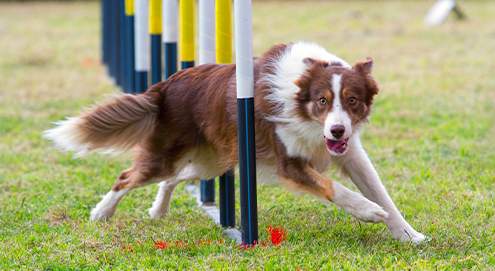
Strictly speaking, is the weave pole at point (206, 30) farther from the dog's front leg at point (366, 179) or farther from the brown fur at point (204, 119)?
the dog's front leg at point (366, 179)

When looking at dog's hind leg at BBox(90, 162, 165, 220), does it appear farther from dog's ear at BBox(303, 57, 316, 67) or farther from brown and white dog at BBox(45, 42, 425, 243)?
dog's ear at BBox(303, 57, 316, 67)

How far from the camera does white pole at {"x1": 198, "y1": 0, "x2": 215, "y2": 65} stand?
5.46 meters

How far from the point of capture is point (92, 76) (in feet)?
41.9

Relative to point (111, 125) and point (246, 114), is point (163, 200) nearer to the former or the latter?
point (111, 125)

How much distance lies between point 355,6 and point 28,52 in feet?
28.8

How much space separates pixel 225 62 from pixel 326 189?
1112 millimetres

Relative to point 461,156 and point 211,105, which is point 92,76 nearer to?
point 461,156

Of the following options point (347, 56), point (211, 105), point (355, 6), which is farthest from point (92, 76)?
point (355, 6)

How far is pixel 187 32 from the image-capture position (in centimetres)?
585

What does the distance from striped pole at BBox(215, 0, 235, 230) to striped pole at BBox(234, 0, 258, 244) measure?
48cm

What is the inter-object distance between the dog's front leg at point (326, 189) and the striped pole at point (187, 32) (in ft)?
4.21

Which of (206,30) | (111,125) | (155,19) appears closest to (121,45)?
(155,19)

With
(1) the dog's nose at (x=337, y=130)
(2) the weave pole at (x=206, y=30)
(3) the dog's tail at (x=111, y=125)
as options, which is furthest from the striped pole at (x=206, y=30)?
(1) the dog's nose at (x=337, y=130)

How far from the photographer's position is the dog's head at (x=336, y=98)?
470 centimetres
